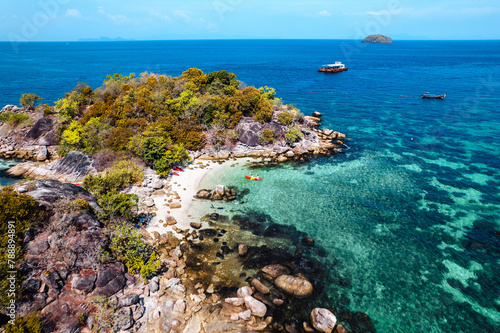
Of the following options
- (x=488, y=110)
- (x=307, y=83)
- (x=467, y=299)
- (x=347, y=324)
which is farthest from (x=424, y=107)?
(x=347, y=324)

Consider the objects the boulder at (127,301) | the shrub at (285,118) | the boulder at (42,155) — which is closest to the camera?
the boulder at (127,301)

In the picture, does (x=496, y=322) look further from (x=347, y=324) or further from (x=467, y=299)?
(x=347, y=324)

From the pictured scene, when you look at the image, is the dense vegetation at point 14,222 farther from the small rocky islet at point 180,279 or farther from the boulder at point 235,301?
the boulder at point 235,301

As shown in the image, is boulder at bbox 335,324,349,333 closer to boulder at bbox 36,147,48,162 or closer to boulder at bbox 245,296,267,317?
boulder at bbox 245,296,267,317

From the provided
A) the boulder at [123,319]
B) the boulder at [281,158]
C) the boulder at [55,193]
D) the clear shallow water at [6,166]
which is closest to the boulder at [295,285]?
the boulder at [123,319]

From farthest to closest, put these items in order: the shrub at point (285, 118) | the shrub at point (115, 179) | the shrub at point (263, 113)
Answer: the shrub at point (285, 118) < the shrub at point (263, 113) < the shrub at point (115, 179)

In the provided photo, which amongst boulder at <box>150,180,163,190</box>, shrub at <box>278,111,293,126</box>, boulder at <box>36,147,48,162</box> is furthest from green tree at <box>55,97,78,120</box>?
shrub at <box>278,111,293,126</box>

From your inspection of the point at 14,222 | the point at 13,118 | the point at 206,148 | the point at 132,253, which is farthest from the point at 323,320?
the point at 13,118
